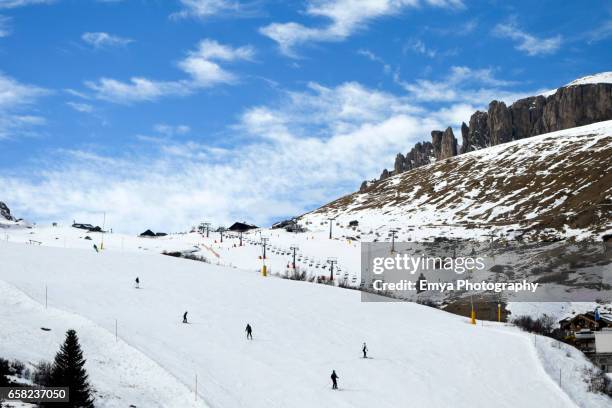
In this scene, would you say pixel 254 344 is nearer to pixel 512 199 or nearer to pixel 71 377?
pixel 71 377

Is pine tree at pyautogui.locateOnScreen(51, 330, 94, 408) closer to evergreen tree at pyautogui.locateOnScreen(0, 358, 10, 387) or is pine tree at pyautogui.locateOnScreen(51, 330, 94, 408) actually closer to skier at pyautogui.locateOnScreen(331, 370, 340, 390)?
evergreen tree at pyautogui.locateOnScreen(0, 358, 10, 387)

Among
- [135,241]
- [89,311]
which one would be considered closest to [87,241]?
[135,241]

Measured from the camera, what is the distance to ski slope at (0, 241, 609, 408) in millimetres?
31094

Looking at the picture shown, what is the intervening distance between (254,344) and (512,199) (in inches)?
4721

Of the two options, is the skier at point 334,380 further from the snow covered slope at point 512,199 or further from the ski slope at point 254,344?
the snow covered slope at point 512,199

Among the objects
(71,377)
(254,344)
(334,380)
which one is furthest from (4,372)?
(254,344)

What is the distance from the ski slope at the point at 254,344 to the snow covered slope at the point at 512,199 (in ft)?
199

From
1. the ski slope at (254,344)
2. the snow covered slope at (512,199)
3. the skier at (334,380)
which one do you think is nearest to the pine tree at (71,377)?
the ski slope at (254,344)

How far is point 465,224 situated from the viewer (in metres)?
132

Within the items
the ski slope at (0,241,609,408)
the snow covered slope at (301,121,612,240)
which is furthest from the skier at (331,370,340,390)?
the snow covered slope at (301,121,612,240)

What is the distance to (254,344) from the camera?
40219 millimetres

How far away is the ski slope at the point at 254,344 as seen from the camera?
31094 mm

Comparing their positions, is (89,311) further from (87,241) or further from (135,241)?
(135,241)

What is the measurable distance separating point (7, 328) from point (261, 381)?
43.4ft
